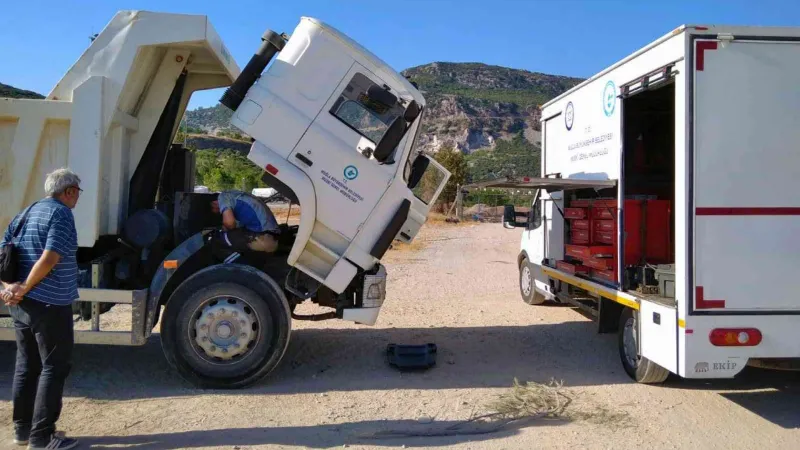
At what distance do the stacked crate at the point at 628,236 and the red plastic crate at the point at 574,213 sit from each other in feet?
0.69

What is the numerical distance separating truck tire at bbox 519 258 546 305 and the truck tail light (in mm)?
5065

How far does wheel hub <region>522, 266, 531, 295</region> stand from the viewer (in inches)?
405

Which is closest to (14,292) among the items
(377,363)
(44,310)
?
(44,310)

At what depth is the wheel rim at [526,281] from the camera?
1029cm

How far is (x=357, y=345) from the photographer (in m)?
7.43

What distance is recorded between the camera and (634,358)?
611 centimetres

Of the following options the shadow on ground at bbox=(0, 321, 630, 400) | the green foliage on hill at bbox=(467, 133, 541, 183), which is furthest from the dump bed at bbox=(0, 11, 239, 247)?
the green foliage on hill at bbox=(467, 133, 541, 183)

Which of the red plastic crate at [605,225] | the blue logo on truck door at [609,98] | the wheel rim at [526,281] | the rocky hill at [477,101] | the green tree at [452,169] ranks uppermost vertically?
the rocky hill at [477,101]

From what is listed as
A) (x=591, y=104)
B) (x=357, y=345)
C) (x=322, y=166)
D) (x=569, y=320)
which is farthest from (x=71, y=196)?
(x=569, y=320)

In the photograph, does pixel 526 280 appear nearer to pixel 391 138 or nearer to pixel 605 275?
pixel 605 275

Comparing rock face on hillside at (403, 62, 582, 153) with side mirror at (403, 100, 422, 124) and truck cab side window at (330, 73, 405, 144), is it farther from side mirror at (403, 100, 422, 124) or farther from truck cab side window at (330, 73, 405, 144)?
side mirror at (403, 100, 422, 124)

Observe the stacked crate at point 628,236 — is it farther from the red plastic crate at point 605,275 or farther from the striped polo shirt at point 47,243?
the striped polo shirt at point 47,243

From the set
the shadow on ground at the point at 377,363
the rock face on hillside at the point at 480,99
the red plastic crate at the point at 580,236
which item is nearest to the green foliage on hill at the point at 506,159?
the rock face on hillside at the point at 480,99

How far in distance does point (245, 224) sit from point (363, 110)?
1.63m
